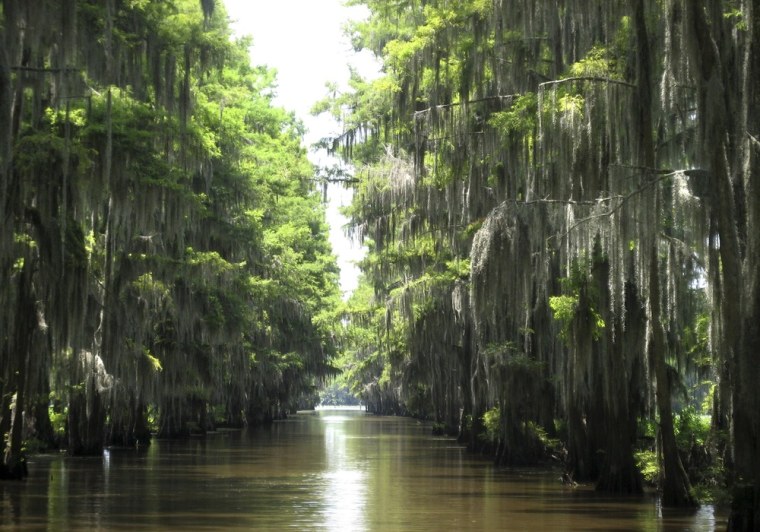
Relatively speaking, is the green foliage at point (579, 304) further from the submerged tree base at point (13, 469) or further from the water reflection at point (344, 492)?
the submerged tree base at point (13, 469)

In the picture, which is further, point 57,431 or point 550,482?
point 57,431

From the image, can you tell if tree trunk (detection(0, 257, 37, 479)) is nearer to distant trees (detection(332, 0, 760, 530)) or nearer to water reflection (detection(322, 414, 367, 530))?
A: water reflection (detection(322, 414, 367, 530))

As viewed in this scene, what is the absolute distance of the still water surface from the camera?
43.7ft

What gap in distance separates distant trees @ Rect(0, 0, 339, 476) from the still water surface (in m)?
1.76

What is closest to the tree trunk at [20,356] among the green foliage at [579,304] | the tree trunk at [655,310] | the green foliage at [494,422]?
the green foliage at [579,304]

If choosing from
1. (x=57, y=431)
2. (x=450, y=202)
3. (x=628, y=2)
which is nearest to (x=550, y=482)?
(x=450, y=202)

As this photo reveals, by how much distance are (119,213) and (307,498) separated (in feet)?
20.7

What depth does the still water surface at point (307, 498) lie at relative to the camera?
43.7 feet

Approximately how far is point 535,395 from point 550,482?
11.5 feet

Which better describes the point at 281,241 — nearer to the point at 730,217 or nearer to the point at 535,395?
the point at 535,395

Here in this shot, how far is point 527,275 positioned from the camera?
1938cm

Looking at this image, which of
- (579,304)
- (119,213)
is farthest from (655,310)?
(119,213)

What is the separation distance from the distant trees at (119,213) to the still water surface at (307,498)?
69.2 inches

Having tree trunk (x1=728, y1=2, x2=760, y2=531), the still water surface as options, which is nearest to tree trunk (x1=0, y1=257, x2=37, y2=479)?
the still water surface
